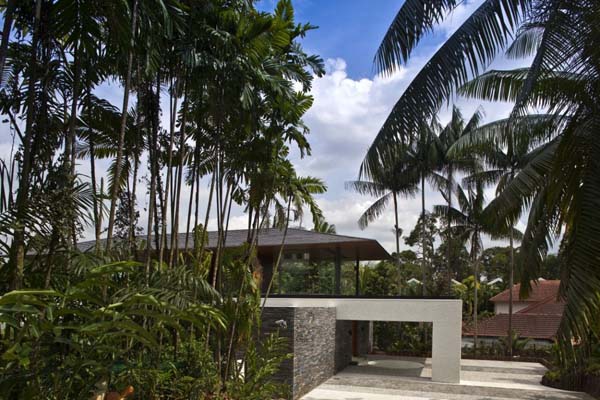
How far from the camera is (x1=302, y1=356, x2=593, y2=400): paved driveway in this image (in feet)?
41.8

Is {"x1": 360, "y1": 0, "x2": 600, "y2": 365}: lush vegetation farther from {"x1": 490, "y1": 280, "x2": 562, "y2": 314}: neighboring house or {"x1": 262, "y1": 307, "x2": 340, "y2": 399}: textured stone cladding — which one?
{"x1": 490, "y1": 280, "x2": 562, "y2": 314}: neighboring house

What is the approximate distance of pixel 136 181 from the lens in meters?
7.23

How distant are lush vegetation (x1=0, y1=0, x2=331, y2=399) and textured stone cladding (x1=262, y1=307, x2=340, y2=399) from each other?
0.56 metres

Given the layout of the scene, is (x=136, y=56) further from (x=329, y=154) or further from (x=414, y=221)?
(x=414, y=221)

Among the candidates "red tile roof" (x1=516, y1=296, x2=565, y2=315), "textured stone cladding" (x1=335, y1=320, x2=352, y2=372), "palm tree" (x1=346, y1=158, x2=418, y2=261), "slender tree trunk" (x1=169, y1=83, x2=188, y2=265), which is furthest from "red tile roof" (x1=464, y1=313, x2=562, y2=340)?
"slender tree trunk" (x1=169, y1=83, x2=188, y2=265)

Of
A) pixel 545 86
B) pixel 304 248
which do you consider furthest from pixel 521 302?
pixel 545 86

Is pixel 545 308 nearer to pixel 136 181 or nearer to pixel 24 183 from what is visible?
pixel 136 181

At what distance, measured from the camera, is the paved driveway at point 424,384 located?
12.7 metres

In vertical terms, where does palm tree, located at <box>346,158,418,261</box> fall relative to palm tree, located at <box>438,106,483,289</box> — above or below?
below

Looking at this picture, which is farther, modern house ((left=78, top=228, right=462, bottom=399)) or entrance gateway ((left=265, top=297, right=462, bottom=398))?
entrance gateway ((left=265, top=297, right=462, bottom=398))

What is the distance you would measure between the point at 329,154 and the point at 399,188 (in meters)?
14.9

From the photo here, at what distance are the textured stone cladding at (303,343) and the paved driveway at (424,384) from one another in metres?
0.37

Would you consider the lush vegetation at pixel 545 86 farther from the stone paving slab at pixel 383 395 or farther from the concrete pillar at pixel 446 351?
the concrete pillar at pixel 446 351

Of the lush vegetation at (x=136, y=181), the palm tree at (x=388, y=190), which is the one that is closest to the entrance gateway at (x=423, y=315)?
the lush vegetation at (x=136, y=181)
